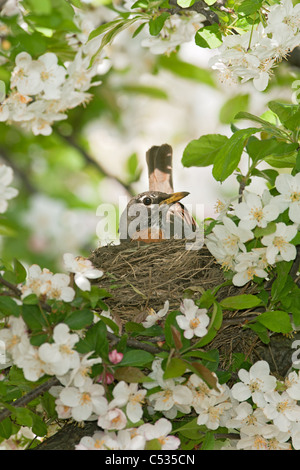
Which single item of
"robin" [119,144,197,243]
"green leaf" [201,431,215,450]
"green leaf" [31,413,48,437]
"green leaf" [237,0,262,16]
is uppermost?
"green leaf" [237,0,262,16]

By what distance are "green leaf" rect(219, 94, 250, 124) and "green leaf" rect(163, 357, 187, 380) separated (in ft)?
5.93

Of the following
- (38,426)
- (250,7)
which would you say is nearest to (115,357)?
(38,426)

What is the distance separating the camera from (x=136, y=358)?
1918 mm

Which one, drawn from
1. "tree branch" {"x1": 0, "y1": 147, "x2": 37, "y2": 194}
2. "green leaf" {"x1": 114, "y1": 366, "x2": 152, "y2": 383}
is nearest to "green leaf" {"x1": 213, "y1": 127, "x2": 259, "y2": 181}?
"green leaf" {"x1": 114, "y1": 366, "x2": 152, "y2": 383}

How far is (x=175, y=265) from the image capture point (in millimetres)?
2758

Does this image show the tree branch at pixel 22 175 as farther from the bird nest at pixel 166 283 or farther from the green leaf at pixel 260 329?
the green leaf at pixel 260 329

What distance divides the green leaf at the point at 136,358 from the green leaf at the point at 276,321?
1.30ft

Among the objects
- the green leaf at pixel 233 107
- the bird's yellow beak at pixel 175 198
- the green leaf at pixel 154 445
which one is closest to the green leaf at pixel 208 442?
the green leaf at pixel 154 445

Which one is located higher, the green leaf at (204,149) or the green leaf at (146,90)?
the green leaf at (204,149)

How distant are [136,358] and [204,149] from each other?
0.85 meters

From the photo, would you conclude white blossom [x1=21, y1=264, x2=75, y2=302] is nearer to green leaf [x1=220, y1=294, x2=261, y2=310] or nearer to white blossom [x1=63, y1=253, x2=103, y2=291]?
white blossom [x1=63, y1=253, x2=103, y2=291]

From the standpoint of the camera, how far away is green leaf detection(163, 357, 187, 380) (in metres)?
1.87

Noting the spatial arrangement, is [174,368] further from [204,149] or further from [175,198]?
[175,198]

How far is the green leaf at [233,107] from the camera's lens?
3.45 metres
